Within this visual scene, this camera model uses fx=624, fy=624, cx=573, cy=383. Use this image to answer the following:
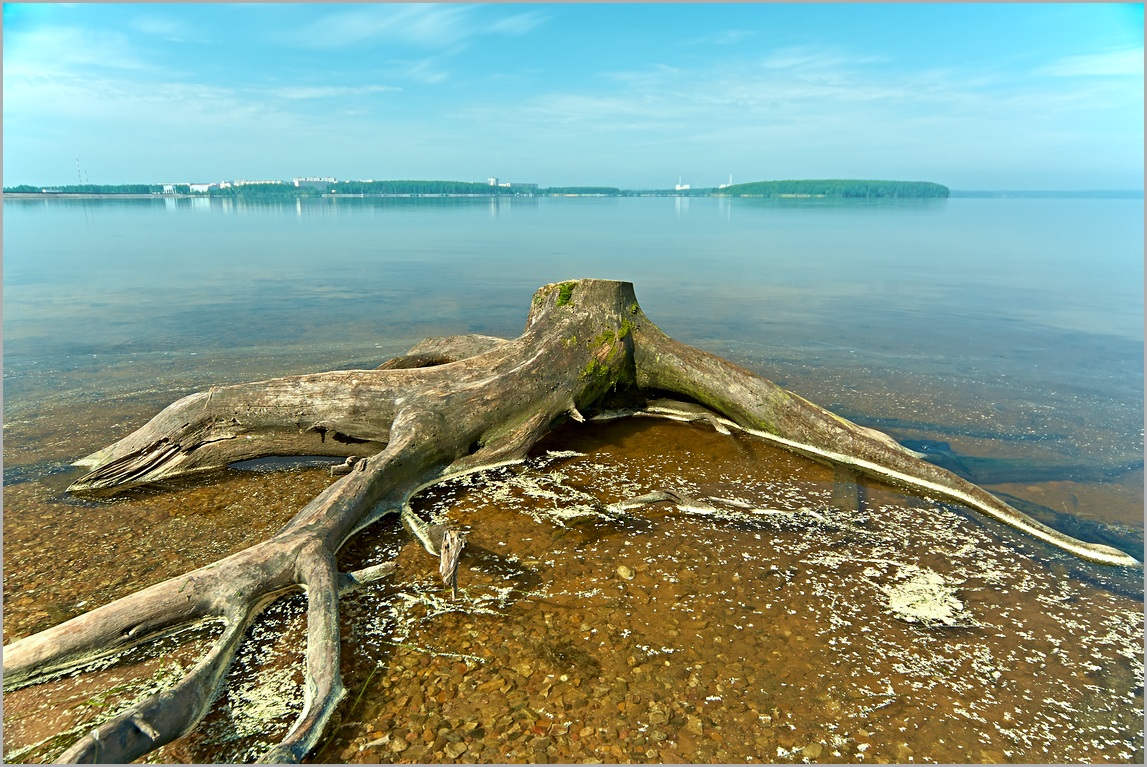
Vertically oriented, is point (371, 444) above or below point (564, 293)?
below

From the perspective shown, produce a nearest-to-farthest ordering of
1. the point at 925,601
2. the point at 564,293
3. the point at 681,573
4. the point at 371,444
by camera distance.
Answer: the point at 925,601
the point at 681,573
the point at 371,444
the point at 564,293

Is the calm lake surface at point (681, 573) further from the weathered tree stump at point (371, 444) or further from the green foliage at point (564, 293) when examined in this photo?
the green foliage at point (564, 293)

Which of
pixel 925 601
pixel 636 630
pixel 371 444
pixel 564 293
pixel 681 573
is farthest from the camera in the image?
pixel 564 293

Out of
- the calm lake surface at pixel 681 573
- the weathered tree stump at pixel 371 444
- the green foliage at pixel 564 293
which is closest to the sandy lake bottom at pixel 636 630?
the calm lake surface at pixel 681 573

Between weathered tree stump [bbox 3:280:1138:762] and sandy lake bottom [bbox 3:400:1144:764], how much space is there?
182mm

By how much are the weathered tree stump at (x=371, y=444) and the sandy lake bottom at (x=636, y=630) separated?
182 millimetres

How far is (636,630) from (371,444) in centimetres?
385

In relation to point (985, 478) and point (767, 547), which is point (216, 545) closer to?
point (767, 547)

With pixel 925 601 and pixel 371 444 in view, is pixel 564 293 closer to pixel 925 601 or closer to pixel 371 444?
pixel 371 444

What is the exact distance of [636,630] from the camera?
395 cm

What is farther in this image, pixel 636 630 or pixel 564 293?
pixel 564 293

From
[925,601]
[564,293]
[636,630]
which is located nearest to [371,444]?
[564,293]

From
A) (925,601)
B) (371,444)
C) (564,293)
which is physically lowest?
(925,601)

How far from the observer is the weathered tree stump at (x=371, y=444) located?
3.37 meters
